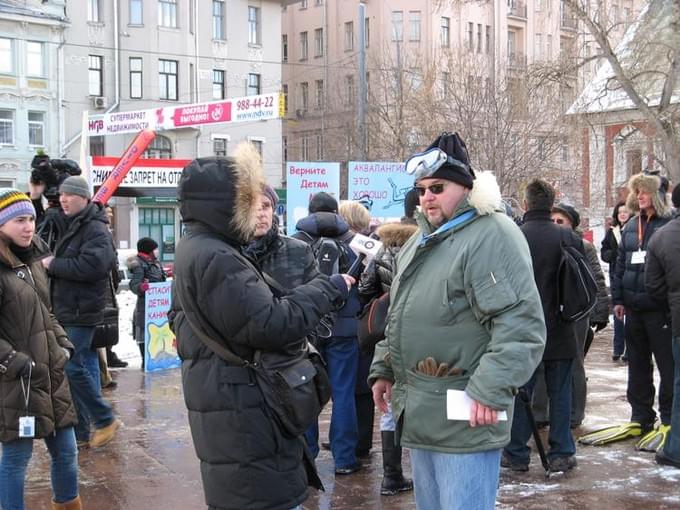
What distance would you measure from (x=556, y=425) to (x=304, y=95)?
49.9 metres

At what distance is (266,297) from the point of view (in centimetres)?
315

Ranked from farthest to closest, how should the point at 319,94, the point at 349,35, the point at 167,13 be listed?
the point at 349,35 → the point at 319,94 → the point at 167,13

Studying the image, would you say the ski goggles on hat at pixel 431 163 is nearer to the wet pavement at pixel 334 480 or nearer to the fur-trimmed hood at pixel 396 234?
the fur-trimmed hood at pixel 396 234

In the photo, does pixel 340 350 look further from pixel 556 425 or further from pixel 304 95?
pixel 304 95

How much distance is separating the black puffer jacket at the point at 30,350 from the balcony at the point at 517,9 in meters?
53.9

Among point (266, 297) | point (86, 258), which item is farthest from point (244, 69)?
point (266, 297)

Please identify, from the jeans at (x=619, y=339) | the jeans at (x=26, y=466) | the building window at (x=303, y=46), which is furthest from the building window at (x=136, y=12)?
the jeans at (x=26, y=466)

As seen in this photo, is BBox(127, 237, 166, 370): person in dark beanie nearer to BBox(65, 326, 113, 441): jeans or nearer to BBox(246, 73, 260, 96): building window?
BBox(65, 326, 113, 441): jeans

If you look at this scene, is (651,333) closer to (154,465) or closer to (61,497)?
(154,465)

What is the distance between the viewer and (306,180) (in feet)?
41.8

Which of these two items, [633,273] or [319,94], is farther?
[319,94]

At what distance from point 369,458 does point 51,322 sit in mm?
2647

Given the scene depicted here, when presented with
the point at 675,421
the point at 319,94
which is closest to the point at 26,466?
the point at 675,421

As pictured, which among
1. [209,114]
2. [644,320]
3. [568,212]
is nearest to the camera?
[644,320]
